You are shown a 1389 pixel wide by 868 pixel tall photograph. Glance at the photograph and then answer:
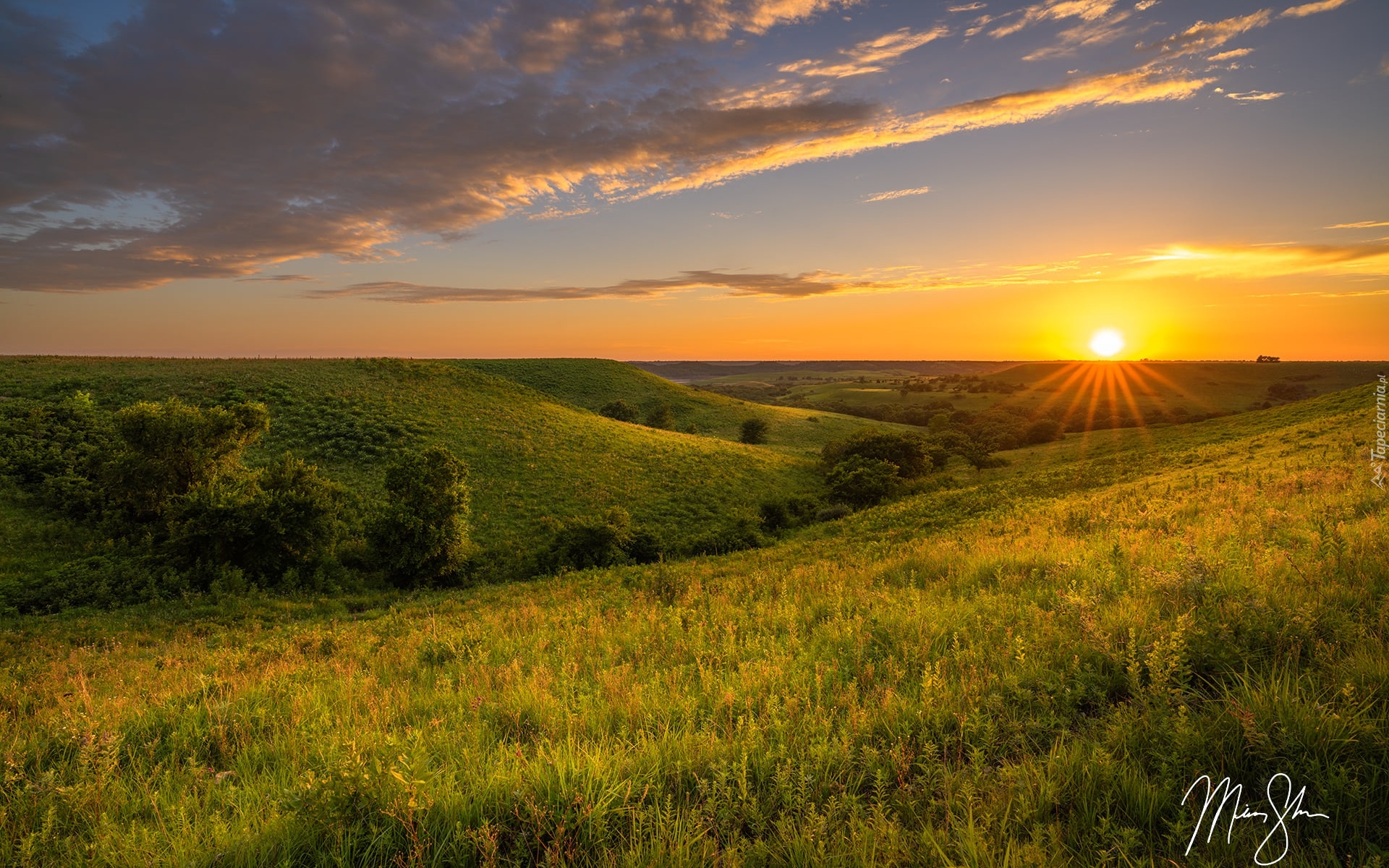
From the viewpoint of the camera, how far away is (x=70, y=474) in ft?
96.6

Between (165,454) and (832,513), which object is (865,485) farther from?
(165,454)

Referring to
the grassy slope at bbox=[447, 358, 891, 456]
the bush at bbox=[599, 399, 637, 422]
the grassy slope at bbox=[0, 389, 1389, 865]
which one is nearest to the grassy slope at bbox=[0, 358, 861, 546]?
the bush at bbox=[599, 399, 637, 422]

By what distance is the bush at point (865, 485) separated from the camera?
142 feet

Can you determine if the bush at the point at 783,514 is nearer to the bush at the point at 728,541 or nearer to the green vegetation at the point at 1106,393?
the bush at the point at 728,541

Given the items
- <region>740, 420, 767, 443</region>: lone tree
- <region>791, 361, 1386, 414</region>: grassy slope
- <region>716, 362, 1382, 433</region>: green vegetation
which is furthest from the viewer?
<region>791, 361, 1386, 414</region>: grassy slope

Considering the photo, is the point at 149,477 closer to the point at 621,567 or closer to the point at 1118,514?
the point at 621,567

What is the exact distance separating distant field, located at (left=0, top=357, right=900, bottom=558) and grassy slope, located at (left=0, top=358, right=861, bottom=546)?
6.2 inches

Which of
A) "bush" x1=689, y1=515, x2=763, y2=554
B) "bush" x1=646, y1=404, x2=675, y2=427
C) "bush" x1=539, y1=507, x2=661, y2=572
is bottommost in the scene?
"bush" x1=689, y1=515, x2=763, y2=554

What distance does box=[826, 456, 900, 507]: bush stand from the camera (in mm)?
43188

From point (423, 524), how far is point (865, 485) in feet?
103

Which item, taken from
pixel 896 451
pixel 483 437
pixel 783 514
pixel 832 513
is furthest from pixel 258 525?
pixel 896 451

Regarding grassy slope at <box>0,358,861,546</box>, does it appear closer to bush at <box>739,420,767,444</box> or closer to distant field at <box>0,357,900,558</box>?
distant field at <box>0,357,900,558</box>

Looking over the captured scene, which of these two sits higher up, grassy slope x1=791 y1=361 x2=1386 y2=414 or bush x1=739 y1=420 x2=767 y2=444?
grassy slope x1=791 y1=361 x2=1386 y2=414
